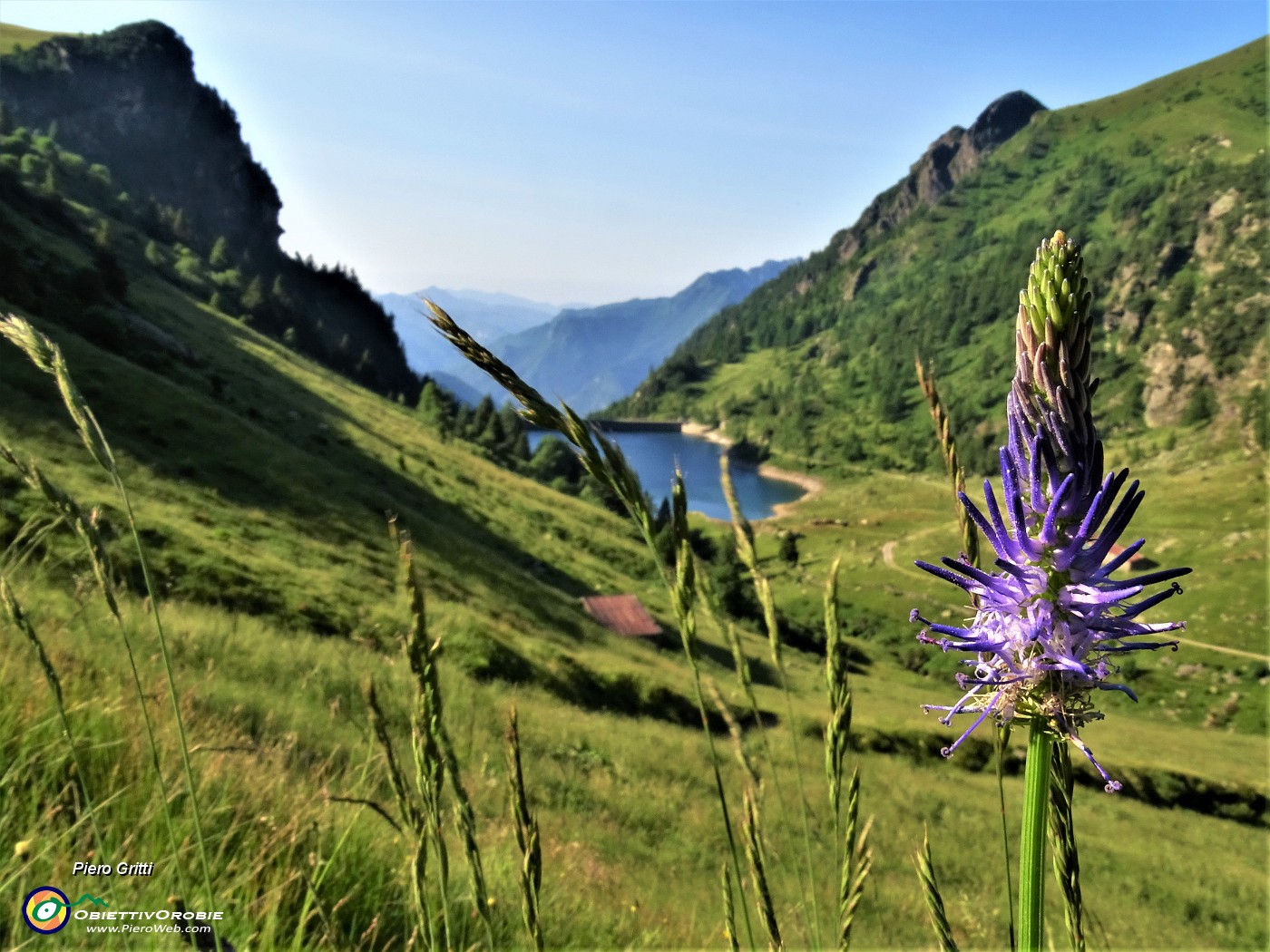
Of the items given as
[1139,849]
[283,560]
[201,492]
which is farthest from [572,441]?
[1139,849]

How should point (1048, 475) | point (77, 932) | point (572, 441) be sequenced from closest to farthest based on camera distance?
1. point (1048, 475)
2. point (572, 441)
3. point (77, 932)

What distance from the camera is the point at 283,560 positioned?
23.7m

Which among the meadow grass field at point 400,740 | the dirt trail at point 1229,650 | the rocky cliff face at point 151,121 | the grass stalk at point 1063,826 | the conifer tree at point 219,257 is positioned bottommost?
the meadow grass field at point 400,740

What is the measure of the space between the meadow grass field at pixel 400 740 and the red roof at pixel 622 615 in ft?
4.38

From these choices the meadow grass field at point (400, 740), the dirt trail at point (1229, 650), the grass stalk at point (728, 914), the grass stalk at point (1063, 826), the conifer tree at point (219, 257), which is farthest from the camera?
the conifer tree at point (219, 257)

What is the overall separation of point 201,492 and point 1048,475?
2987 centimetres

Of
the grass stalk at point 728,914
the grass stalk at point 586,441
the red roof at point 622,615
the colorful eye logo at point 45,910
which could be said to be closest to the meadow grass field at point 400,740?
the colorful eye logo at point 45,910

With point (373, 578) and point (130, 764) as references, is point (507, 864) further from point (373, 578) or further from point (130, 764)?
point (373, 578)

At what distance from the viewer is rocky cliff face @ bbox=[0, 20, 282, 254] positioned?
13650cm

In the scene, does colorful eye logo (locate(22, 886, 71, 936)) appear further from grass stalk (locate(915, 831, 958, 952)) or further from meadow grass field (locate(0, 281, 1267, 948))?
grass stalk (locate(915, 831, 958, 952))

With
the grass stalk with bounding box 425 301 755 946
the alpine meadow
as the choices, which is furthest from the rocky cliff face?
the grass stalk with bounding box 425 301 755 946

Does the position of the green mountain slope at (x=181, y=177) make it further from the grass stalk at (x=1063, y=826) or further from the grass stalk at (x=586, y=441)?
the grass stalk at (x=1063, y=826)

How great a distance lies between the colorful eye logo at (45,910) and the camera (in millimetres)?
2814

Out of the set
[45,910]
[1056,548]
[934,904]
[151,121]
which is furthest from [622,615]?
[151,121]
